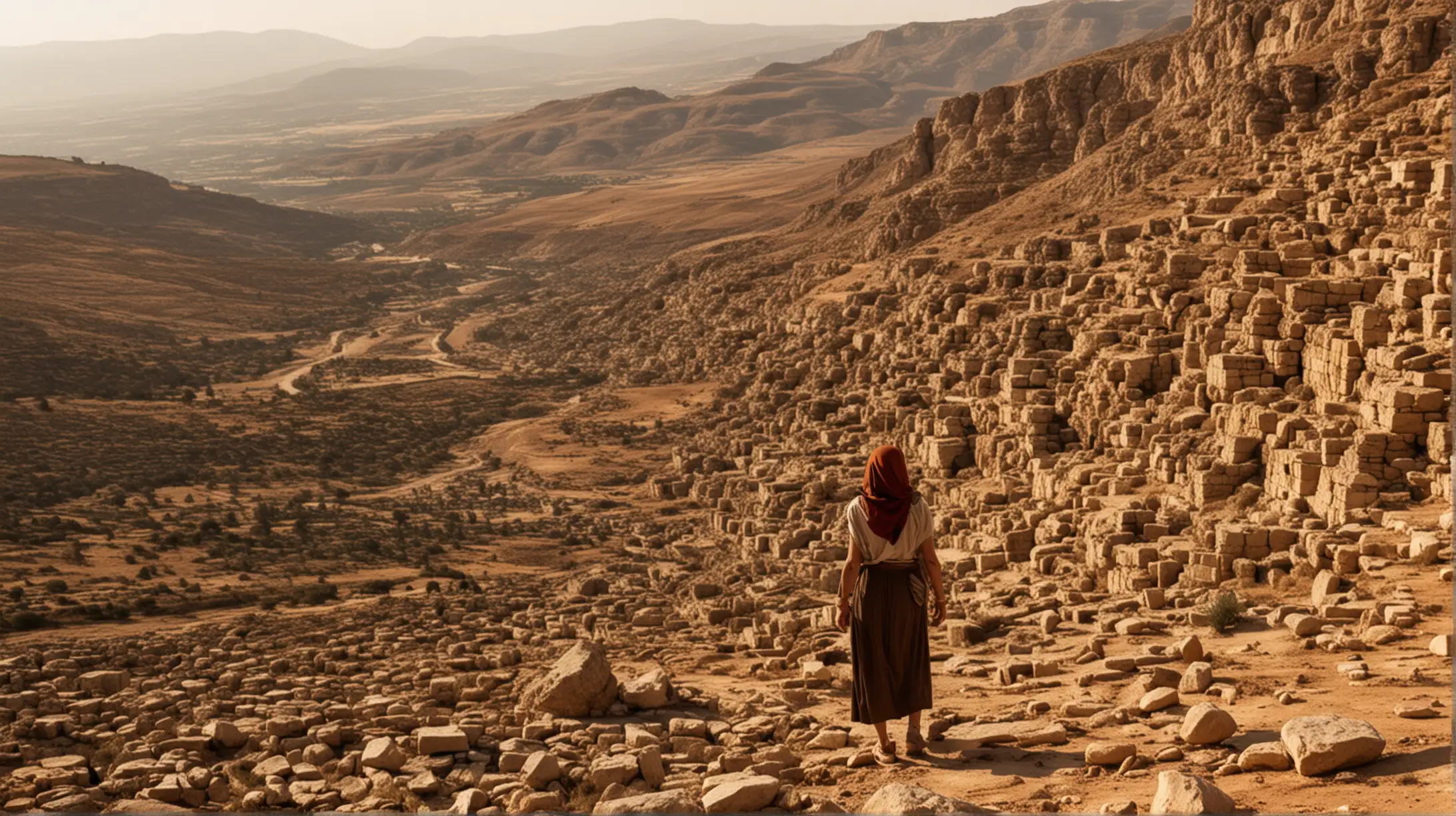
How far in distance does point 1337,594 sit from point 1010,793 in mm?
5116

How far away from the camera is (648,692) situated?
11.3 metres

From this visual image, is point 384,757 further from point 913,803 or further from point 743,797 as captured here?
point 913,803

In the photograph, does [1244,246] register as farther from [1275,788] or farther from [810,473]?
[1275,788]

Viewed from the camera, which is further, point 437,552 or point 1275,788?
point 437,552

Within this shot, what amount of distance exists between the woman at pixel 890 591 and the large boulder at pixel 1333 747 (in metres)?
1.89

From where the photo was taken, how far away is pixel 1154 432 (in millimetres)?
18656

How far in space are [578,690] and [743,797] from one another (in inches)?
127

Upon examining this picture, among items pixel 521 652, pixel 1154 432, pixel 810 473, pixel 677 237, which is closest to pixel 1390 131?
pixel 1154 432

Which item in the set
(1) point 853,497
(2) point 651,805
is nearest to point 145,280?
(1) point 853,497

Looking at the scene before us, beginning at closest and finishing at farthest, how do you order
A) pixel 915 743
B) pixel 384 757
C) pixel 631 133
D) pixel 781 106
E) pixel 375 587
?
pixel 915 743 < pixel 384 757 < pixel 375 587 < pixel 631 133 < pixel 781 106

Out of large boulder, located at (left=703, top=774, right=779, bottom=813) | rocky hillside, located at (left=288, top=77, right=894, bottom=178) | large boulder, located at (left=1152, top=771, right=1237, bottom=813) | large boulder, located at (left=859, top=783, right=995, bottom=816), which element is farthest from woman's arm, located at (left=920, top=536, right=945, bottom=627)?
rocky hillside, located at (left=288, top=77, right=894, bottom=178)

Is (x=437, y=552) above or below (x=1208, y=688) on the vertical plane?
below

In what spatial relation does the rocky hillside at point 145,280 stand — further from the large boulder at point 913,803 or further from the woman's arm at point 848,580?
the large boulder at point 913,803

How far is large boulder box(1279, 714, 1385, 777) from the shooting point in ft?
24.8
